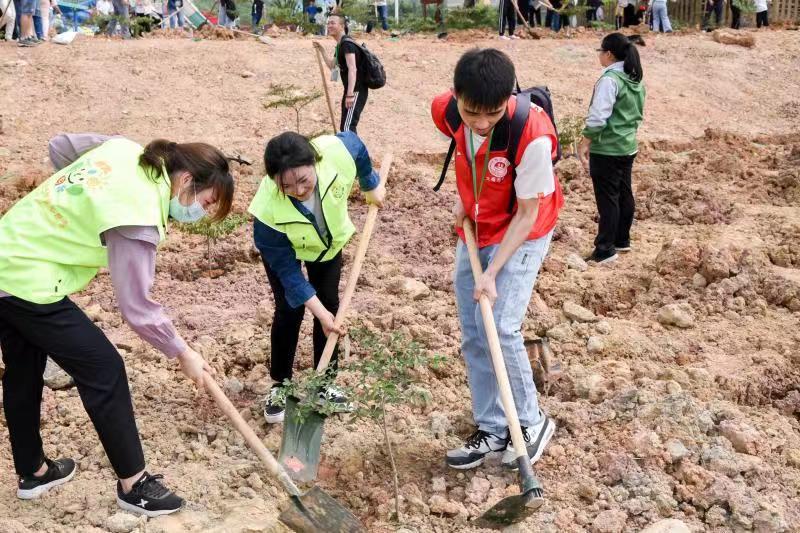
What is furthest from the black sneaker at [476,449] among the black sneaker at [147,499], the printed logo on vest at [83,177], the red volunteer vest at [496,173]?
the printed logo on vest at [83,177]

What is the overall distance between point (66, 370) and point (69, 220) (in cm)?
56

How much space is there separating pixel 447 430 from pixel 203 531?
1.23 metres

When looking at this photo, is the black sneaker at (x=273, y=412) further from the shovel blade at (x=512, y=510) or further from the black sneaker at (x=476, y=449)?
the shovel blade at (x=512, y=510)

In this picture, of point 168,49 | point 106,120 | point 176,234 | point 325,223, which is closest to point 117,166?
point 325,223

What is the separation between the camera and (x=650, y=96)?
36.4ft

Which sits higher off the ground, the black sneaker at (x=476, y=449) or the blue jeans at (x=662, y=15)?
the blue jeans at (x=662, y=15)

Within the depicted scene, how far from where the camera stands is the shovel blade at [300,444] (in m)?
3.35

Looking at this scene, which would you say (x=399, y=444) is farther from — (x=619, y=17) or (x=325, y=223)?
(x=619, y=17)

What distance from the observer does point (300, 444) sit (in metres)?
3.41

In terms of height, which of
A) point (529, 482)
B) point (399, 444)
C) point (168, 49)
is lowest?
point (399, 444)

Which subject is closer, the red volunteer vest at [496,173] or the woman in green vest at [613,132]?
the red volunteer vest at [496,173]

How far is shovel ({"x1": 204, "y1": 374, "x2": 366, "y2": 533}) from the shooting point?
2.89 meters

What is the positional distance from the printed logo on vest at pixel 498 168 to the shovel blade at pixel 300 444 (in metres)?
1.30

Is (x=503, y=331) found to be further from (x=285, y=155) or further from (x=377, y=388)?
(x=285, y=155)
